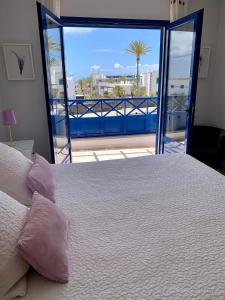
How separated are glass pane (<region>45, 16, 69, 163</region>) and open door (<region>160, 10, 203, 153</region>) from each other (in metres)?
1.57

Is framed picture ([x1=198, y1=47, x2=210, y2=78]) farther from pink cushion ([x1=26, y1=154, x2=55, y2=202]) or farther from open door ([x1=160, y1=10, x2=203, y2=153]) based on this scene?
pink cushion ([x1=26, y1=154, x2=55, y2=202])

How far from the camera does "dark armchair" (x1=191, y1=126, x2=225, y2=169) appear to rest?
3.22 meters

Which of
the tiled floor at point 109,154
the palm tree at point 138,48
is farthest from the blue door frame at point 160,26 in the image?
the palm tree at point 138,48

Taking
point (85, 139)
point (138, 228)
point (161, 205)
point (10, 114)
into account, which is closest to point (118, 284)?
point (138, 228)

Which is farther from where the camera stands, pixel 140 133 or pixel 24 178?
pixel 140 133

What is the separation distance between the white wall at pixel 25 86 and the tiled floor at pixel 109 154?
42.5 inches

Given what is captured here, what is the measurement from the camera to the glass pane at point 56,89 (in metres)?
2.85

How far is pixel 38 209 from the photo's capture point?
111 cm

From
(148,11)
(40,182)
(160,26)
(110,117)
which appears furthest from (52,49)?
(110,117)

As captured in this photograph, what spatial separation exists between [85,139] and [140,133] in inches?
53.8

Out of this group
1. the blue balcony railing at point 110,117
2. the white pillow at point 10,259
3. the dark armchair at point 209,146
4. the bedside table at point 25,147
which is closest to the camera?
the white pillow at point 10,259

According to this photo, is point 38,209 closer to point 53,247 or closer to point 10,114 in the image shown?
point 53,247

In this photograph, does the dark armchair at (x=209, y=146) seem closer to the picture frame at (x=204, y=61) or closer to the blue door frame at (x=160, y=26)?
the blue door frame at (x=160, y=26)

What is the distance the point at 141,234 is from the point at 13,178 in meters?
0.80
